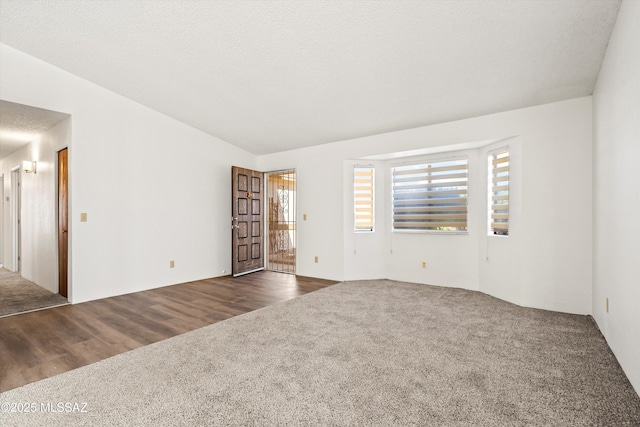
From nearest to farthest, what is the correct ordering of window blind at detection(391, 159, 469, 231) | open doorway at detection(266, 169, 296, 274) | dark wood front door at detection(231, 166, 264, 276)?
window blind at detection(391, 159, 469, 231), dark wood front door at detection(231, 166, 264, 276), open doorway at detection(266, 169, 296, 274)

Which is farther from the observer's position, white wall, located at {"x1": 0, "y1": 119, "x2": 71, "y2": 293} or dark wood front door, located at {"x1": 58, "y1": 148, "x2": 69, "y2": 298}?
white wall, located at {"x1": 0, "y1": 119, "x2": 71, "y2": 293}

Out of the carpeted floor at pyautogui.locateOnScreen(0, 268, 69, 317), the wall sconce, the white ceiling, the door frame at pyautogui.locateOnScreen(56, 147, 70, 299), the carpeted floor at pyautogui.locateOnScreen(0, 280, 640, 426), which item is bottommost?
the carpeted floor at pyautogui.locateOnScreen(0, 268, 69, 317)

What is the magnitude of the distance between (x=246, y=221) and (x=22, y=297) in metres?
3.36

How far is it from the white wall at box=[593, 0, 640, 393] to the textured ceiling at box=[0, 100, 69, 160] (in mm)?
5782

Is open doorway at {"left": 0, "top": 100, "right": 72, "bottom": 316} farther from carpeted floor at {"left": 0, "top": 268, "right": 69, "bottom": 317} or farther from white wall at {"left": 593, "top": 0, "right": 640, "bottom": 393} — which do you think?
white wall at {"left": 593, "top": 0, "right": 640, "bottom": 393}

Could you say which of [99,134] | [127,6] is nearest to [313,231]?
[99,134]

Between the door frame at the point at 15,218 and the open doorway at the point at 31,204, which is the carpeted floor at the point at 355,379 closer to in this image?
the open doorway at the point at 31,204

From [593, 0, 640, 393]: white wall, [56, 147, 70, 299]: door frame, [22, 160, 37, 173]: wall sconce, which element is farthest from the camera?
[22, 160, 37, 173]: wall sconce

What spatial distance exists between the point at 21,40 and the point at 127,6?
1629 millimetres

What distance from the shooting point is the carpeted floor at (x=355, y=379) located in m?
1.69

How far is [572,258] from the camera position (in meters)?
3.48

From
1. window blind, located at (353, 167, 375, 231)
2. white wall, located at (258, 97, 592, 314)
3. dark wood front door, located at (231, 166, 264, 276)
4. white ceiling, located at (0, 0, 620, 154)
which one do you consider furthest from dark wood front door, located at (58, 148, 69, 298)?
window blind, located at (353, 167, 375, 231)

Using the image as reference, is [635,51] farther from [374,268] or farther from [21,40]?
[21,40]

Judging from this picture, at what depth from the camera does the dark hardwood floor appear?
7.80 ft
